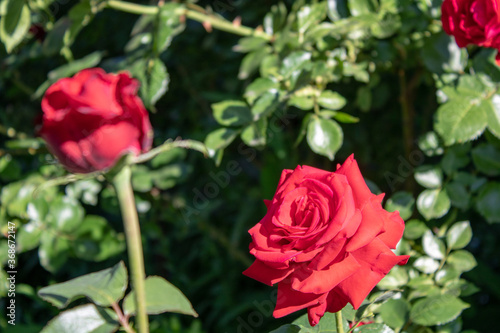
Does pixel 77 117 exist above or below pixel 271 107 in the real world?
above

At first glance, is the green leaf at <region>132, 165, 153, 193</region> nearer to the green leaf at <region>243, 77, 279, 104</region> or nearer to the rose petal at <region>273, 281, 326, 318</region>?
the green leaf at <region>243, 77, 279, 104</region>

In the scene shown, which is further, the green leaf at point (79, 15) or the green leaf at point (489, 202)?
the green leaf at point (79, 15)

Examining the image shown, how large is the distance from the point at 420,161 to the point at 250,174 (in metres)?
0.94

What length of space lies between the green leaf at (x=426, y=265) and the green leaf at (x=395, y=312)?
0.30 ft

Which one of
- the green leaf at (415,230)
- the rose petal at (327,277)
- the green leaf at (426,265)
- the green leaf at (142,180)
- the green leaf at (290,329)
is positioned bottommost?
the green leaf at (142,180)

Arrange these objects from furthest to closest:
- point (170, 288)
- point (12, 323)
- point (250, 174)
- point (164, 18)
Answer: point (250, 174) < point (12, 323) < point (164, 18) < point (170, 288)

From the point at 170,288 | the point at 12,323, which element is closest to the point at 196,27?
the point at 12,323

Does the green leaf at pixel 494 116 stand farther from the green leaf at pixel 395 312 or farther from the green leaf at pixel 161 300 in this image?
the green leaf at pixel 161 300

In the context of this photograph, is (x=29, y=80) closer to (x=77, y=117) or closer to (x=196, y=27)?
(x=196, y=27)

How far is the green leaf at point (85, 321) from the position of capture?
1.84ft

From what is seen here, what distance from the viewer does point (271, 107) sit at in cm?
91

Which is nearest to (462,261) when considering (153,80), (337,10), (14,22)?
(337,10)

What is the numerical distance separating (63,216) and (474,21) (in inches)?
38.0

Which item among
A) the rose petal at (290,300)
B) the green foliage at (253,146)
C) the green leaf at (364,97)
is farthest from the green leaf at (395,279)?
the green leaf at (364,97)
